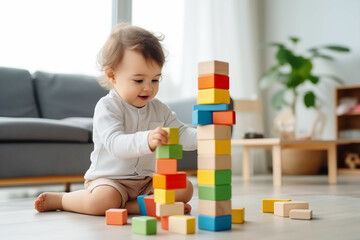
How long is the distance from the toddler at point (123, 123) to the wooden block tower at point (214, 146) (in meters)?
0.28

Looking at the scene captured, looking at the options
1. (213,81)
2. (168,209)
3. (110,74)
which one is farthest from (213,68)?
(110,74)

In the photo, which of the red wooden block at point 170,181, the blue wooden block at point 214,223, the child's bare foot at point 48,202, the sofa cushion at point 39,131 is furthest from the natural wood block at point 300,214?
the sofa cushion at point 39,131

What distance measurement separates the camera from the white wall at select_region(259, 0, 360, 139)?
4.11m

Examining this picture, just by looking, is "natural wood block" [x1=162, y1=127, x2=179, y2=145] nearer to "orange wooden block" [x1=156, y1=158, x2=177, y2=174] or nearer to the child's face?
"orange wooden block" [x1=156, y1=158, x2=177, y2=174]

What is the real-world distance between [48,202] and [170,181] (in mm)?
598

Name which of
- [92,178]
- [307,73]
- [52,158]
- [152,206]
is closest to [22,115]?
[52,158]

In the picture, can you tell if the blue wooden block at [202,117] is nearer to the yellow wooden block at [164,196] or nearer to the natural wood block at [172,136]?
the natural wood block at [172,136]

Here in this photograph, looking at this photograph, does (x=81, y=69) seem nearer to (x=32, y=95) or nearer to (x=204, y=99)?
(x=32, y=95)

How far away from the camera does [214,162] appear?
985mm

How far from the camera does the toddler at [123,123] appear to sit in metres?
1.28

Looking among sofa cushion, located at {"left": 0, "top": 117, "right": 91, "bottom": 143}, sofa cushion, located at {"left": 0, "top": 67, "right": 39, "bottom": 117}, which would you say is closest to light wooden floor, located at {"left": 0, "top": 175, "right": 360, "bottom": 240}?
sofa cushion, located at {"left": 0, "top": 117, "right": 91, "bottom": 143}

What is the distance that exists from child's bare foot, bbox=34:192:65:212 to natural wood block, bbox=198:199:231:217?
608 millimetres

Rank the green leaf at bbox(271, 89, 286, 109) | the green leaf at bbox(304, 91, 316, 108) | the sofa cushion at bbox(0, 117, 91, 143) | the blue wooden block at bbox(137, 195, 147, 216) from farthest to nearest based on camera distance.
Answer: the green leaf at bbox(271, 89, 286, 109) → the green leaf at bbox(304, 91, 316, 108) → the sofa cushion at bbox(0, 117, 91, 143) → the blue wooden block at bbox(137, 195, 147, 216)

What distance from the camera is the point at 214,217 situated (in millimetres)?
994
